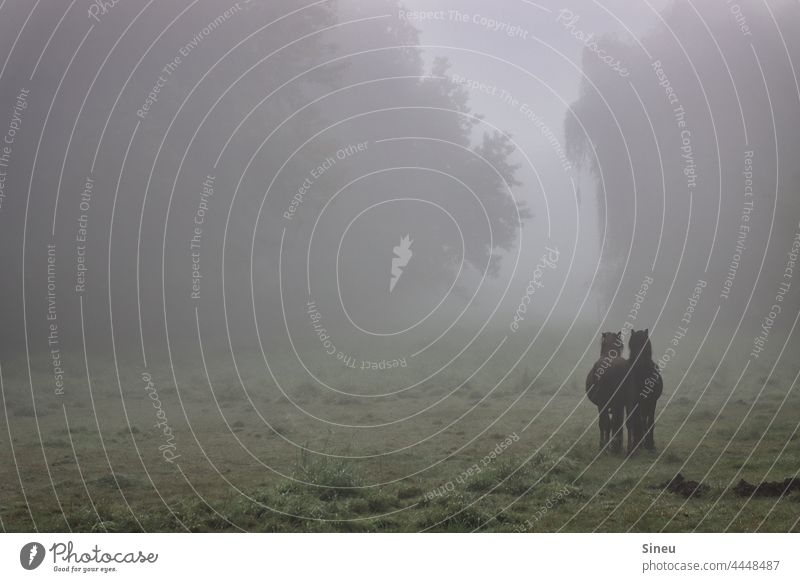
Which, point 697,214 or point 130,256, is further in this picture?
point 130,256

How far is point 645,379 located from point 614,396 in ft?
1.54

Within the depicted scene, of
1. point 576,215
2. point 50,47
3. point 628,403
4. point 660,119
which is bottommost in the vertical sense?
point 628,403

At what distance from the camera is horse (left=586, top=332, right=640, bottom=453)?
30.7ft

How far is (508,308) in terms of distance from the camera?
10016 millimetres

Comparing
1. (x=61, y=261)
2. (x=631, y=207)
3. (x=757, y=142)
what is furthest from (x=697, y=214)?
(x=61, y=261)

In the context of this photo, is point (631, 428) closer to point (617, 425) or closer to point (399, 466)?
point (617, 425)

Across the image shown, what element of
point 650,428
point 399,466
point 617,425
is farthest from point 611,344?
point 399,466

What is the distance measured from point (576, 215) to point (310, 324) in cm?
413

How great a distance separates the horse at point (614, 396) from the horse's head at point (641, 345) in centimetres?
15

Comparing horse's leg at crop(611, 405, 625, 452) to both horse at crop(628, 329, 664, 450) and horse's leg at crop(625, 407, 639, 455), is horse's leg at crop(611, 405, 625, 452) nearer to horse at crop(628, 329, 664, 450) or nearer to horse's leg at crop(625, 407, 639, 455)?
horse's leg at crop(625, 407, 639, 455)

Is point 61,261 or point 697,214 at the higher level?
point 697,214

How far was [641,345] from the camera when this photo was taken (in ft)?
31.0

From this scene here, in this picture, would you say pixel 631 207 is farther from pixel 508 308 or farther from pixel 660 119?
pixel 508 308
